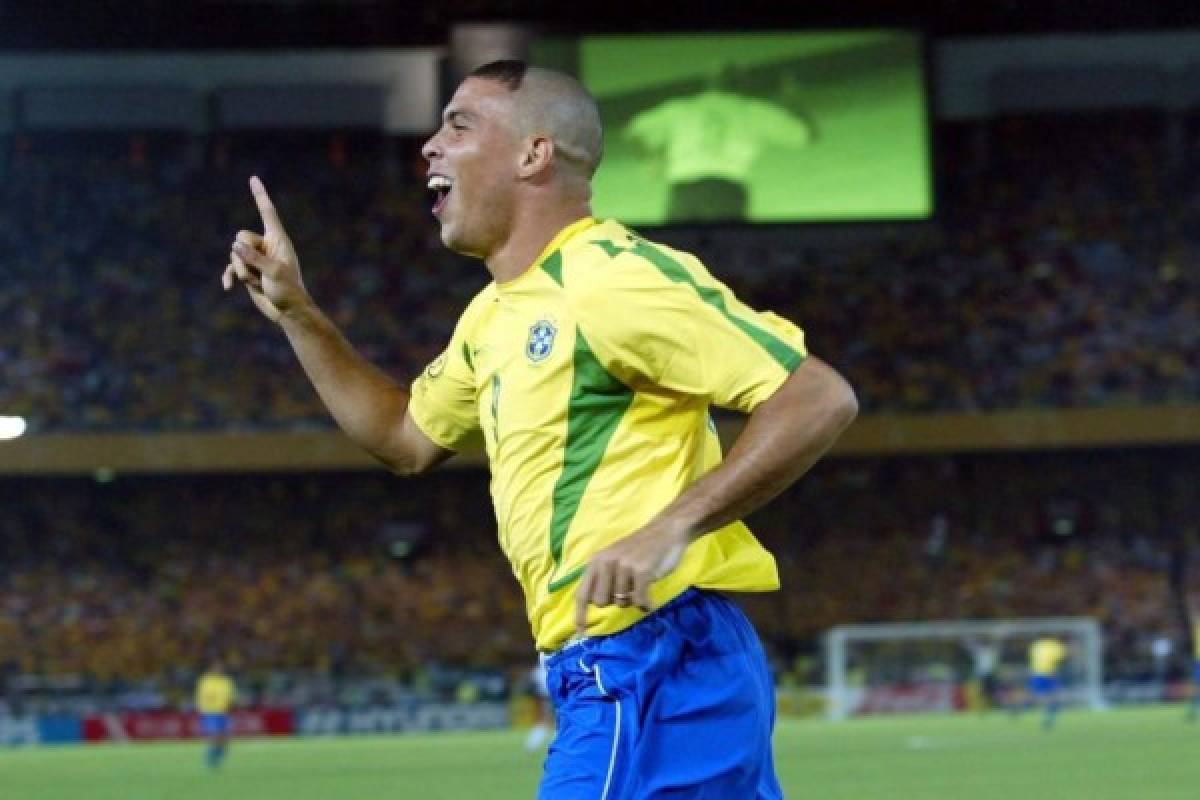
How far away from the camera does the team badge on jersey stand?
381 centimetres

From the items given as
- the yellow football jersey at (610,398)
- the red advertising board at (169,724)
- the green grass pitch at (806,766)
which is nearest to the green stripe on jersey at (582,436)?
the yellow football jersey at (610,398)

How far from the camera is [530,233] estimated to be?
400 cm

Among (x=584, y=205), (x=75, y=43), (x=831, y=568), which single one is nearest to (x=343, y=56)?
(x=75, y=43)

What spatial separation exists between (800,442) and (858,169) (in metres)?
27.7

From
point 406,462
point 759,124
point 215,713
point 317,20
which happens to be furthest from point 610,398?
point 317,20

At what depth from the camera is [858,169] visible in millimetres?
30828

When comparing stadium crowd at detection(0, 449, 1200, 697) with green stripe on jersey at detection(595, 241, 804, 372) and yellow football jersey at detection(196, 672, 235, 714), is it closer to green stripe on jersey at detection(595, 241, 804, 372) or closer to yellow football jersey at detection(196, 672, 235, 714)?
yellow football jersey at detection(196, 672, 235, 714)

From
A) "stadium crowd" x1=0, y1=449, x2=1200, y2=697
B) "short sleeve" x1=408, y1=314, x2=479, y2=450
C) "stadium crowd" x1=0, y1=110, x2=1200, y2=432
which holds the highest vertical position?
"stadium crowd" x1=0, y1=110, x2=1200, y2=432

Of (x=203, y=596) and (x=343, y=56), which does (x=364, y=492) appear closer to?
(x=203, y=596)

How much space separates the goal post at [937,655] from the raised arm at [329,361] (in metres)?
28.5

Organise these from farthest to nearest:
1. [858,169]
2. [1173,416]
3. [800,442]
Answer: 1. [1173,416]
2. [858,169]
3. [800,442]

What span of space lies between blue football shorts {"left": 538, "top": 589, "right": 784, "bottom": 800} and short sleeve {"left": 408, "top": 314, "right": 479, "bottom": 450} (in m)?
0.70

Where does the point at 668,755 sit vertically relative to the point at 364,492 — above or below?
below

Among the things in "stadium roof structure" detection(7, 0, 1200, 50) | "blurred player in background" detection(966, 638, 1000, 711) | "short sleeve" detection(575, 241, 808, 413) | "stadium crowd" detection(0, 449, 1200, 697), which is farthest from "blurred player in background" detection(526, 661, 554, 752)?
"short sleeve" detection(575, 241, 808, 413)
